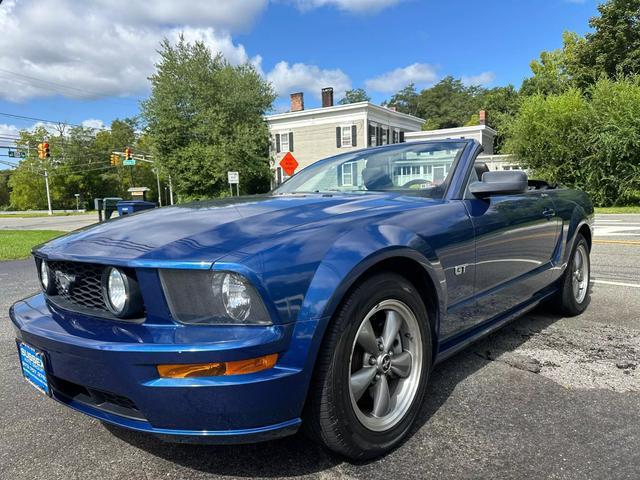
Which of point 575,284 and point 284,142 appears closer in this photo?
point 575,284

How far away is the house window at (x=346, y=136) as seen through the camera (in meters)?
38.2

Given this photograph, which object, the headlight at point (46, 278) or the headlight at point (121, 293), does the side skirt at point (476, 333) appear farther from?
the headlight at point (46, 278)

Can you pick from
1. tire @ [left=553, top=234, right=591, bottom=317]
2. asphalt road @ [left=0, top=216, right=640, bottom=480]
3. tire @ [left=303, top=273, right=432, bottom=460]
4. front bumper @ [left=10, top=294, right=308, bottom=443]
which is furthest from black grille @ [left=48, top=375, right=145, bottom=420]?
tire @ [left=553, top=234, right=591, bottom=317]

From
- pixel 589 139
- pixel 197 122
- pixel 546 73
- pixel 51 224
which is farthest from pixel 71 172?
pixel 589 139

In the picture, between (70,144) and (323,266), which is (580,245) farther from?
(70,144)

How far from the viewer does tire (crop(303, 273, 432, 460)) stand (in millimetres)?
1807

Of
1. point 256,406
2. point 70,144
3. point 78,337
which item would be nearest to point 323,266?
point 256,406

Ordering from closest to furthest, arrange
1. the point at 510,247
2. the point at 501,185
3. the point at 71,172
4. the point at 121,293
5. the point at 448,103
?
1. the point at 121,293
2. the point at 501,185
3. the point at 510,247
4. the point at 71,172
5. the point at 448,103

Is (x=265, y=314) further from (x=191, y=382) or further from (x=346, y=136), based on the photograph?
(x=346, y=136)

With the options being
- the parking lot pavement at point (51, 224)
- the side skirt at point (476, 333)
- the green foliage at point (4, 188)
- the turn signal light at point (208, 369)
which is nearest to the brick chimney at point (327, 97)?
the parking lot pavement at point (51, 224)

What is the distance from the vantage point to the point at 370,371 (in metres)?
2.06

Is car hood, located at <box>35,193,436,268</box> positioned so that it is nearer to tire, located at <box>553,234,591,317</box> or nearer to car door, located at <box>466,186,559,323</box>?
car door, located at <box>466,186,559,323</box>

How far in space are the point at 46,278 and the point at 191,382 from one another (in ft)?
3.67

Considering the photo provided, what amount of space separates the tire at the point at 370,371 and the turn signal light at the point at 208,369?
291 mm
